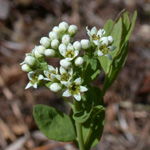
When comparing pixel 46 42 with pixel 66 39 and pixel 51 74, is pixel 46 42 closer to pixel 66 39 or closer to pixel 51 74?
pixel 66 39


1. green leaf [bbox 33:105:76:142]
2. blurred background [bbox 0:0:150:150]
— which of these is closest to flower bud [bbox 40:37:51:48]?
green leaf [bbox 33:105:76:142]

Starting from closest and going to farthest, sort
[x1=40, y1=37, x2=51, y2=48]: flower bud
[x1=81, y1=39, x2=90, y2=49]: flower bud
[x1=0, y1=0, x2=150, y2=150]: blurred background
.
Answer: [x1=81, y1=39, x2=90, y2=49]: flower bud < [x1=40, y1=37, x2=51, y2=48]: flower bud < [x1=0, y1=0, x2=150, y2=150]: blurred background

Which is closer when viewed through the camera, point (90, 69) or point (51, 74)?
point (51, 74)

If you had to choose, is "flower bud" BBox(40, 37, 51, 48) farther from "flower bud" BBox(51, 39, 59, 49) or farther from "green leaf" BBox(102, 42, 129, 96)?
"green leaf" BBox(102, 42, 129, 96)

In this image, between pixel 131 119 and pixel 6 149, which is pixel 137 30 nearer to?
pixel 131 119

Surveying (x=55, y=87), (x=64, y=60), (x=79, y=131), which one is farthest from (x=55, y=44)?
(x=79, y=131)

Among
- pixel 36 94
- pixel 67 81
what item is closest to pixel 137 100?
pixel 36 94

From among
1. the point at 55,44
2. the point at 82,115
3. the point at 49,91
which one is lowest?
the point at 82,115
